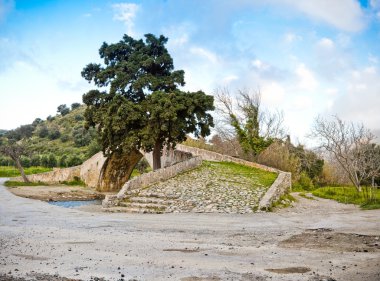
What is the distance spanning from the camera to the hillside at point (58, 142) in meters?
66.0

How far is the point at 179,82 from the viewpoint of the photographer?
29.3 meters

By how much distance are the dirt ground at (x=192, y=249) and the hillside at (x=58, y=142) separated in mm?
47364

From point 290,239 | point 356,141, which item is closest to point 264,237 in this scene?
point 290,239

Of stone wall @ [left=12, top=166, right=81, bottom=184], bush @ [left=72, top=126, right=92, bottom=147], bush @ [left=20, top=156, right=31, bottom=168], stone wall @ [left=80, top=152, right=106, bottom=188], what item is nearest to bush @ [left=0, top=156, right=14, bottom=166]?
bush @ [left=20, top=156, right=31, bottom=168]

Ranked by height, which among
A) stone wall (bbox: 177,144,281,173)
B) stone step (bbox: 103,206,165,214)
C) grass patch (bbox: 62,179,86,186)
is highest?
stone wall (bbox: 177,144,281,173)

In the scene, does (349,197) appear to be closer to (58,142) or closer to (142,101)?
(142,101)

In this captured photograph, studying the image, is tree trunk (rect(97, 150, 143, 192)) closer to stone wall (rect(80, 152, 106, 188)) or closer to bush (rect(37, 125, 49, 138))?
stone wall (rect(80, 152, 106, 188))

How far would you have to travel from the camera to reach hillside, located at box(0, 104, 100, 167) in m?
66.0

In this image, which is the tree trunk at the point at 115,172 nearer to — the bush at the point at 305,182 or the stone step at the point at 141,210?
the bush at the point at 305,182

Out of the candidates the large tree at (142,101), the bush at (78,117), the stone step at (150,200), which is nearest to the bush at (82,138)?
the bush at (78,117)

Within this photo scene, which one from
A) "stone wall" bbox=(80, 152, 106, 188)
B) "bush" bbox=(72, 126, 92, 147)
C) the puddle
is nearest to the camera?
the puddle

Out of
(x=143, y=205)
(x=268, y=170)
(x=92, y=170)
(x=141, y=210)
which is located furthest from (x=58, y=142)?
(x=141, y=210)

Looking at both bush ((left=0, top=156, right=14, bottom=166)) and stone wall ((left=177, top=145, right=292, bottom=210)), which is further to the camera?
bush ((left=0, top=156, right=14, bottom=166))

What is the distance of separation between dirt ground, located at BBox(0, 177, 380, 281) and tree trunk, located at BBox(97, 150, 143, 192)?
21.6 meters
